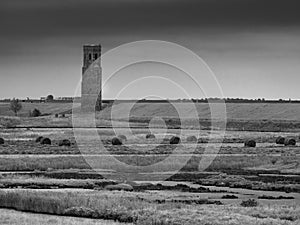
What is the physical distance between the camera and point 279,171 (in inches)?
2094

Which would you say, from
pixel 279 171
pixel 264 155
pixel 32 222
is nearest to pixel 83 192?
pixel 32 222

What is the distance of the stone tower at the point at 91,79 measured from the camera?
174 m

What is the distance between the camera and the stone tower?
17400 cm

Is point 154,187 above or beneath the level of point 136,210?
above

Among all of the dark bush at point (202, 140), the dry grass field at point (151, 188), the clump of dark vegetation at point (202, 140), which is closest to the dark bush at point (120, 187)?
the dry grass field at point (151, 188)

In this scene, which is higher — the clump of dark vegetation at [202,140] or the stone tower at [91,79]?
the stone tower at [91,79]

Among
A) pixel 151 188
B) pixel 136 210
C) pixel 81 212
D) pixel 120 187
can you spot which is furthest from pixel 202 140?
pixel 136 210

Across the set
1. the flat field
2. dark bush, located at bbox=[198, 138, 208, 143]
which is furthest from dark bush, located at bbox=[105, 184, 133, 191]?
dark bush, located at bbox=[198, 138, 208, 143]

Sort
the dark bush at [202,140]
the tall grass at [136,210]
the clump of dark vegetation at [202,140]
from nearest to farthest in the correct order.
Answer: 1. the tall grass at [136,210]
2. the clump of dark vegetation at [202,140]
3. the dark bush at [202,140]

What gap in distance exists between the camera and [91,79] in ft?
594

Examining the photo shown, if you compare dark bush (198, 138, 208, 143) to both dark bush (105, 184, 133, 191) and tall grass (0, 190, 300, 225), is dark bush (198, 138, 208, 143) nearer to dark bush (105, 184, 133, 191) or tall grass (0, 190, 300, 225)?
dark bush (105, 184, 133, 191)

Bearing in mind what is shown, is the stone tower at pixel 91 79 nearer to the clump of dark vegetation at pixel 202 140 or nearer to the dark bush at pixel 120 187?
the clump of dark vegetation at pixel 202 140

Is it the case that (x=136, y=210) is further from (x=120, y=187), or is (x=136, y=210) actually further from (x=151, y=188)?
(x=151, y=188)

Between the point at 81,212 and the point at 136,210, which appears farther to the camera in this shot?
the point at 81,212
